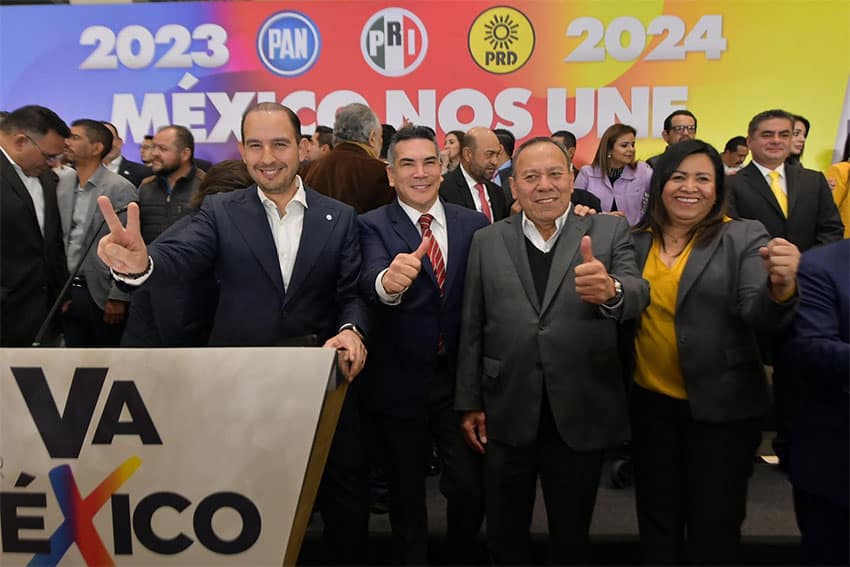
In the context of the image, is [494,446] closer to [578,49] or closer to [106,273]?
[106,273]

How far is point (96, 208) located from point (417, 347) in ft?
7.68

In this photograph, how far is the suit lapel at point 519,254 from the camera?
6.83 feet

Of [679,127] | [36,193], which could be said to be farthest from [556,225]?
[679,127]

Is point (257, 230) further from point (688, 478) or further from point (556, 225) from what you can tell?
point (688, 478)

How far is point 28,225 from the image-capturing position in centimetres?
320

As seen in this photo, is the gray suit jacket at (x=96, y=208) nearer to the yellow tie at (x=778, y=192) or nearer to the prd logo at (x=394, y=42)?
the yellow tie at (x=778, y=192)

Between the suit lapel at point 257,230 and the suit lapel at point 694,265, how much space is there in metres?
1.18

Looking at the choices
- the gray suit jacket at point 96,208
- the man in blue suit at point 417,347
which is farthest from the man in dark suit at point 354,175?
the gray suit jacket at point 96,208

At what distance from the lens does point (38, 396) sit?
170 cm

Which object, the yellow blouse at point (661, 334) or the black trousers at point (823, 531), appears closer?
the black trousers at point (823, 531)

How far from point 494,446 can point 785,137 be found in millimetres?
2434

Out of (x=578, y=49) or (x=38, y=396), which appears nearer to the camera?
(x=38, y=396)

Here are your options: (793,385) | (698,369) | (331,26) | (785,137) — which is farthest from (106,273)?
(331,26)

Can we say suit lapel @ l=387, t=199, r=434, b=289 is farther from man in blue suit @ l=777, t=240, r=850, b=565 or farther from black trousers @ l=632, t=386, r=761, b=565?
man in blue suit @ l=777, t=240, r=850, b=565
